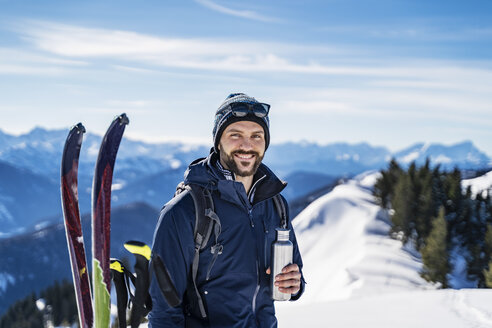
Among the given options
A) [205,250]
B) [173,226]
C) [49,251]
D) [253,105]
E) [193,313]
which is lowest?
[49,251]

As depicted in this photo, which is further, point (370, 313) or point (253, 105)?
point (370, 313)

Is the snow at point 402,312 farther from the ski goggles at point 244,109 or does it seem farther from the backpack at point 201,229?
the ski goggles at point 244,109

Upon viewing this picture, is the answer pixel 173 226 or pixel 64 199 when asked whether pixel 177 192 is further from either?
pixel 64 199

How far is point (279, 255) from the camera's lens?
3.62 metres

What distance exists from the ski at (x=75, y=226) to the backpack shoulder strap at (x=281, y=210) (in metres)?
2.07

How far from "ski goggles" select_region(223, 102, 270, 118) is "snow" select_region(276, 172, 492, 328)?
7.24m

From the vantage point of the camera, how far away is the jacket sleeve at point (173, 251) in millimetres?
3225

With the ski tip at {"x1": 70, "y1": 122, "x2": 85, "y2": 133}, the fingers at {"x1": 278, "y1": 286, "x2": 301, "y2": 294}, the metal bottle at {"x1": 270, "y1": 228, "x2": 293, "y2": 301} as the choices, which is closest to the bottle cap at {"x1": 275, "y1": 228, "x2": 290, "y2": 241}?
the metal bottle at {"x1": 270, "y1": 228, "x2": 293, "y2": 301}

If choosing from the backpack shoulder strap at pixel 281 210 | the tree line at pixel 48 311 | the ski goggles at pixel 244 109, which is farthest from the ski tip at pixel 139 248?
the tree line at pixel 48 311

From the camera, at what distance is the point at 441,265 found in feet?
73.3

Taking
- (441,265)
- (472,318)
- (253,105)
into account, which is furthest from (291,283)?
(441,265)

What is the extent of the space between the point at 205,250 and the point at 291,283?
2.66 ft

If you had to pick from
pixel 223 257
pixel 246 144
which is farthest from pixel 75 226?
pixel 246 144

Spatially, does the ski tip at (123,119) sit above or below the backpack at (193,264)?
above
